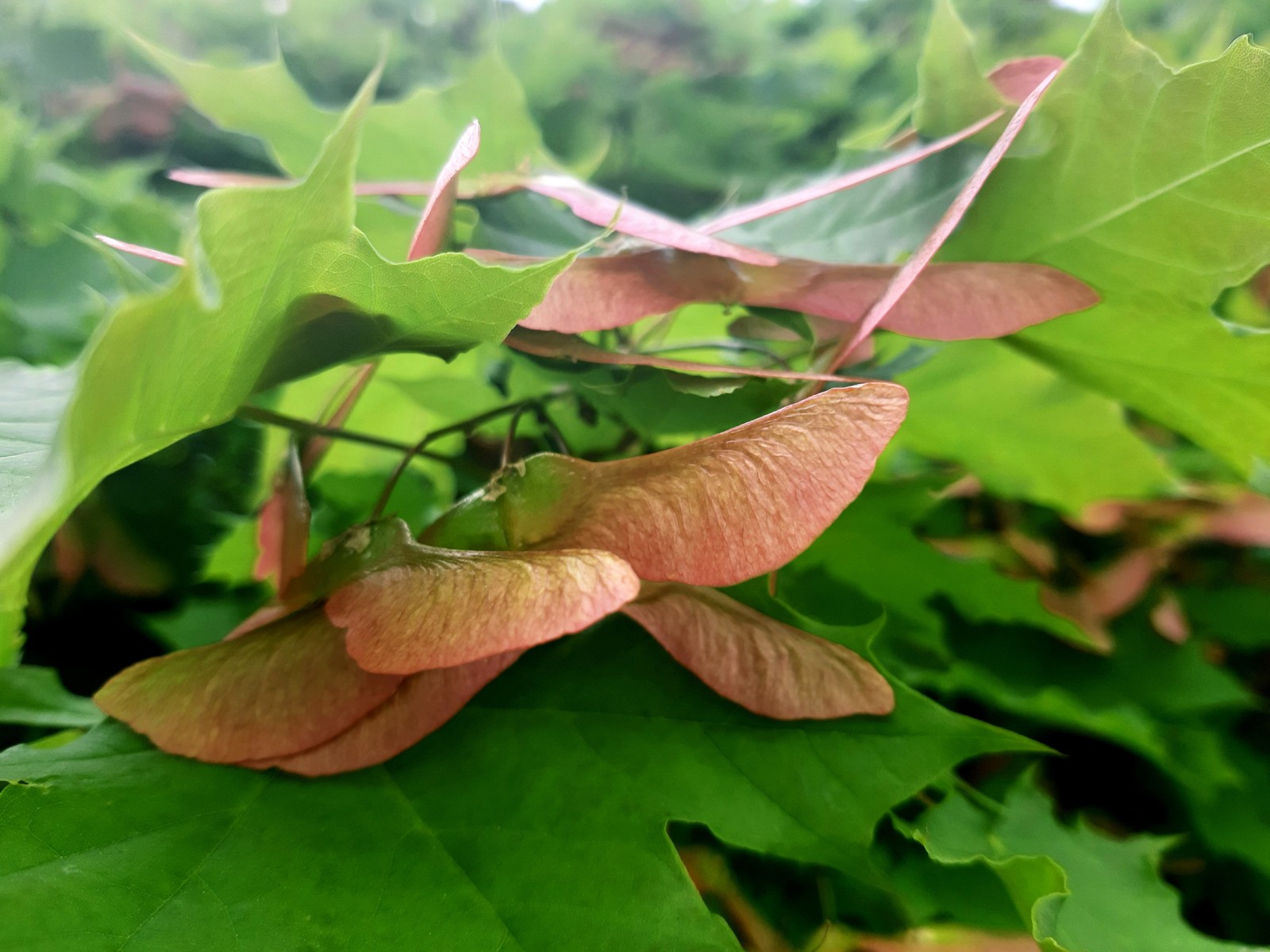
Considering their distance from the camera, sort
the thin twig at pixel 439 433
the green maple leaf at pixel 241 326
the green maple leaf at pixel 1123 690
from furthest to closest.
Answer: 1. the green maple leaf at pixel 1123 690
2. the thin twig at pixel 439 433
3. the green maple leaf at pixel 241 326

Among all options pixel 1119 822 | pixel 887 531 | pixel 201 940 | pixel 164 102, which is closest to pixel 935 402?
pixel 887 531

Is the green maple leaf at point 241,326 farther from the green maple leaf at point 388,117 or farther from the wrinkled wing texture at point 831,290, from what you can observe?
the green maple leaf at point 388,117

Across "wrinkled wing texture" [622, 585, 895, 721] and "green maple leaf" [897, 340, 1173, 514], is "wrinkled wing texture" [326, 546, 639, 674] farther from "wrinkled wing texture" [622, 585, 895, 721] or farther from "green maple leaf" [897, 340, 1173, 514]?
"green maple leaf" [897, 340, 1173, 514]

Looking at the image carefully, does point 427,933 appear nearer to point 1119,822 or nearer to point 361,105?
point 361,105

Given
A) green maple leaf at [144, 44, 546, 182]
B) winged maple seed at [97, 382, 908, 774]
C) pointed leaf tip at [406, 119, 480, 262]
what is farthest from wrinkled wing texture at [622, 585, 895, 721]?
green maple leaf at [144, 44, 546, 182]

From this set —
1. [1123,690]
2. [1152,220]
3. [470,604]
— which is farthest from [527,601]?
[1123,690]

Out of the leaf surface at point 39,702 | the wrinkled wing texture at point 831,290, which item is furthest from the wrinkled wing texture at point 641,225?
the leaf surface at point 39,702
